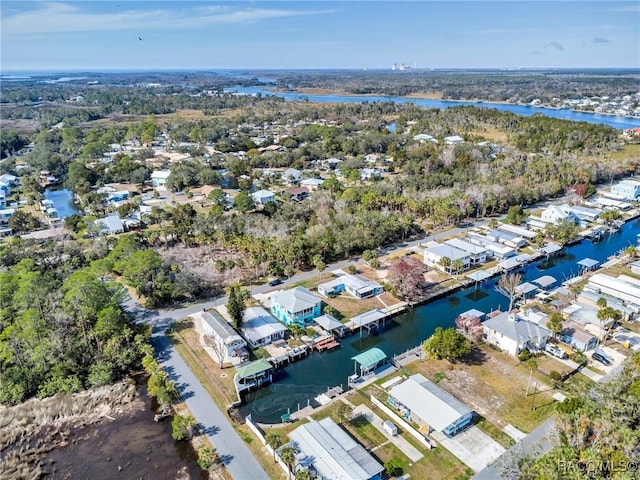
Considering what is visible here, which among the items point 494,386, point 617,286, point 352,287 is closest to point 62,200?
point 352,287

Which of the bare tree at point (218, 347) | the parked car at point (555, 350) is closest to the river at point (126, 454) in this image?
the bare tree at point (218, 347)

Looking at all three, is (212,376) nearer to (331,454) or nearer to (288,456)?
(288,456)

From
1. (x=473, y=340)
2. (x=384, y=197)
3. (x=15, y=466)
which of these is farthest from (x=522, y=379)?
(x=384, y=197)

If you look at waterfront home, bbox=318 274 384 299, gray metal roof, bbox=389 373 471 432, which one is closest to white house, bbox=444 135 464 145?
waterfront home, bbox=318 274 384 299

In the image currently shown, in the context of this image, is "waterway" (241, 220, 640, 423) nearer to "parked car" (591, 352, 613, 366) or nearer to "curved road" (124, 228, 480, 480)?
"curved road" (124, 228, 480, 480)

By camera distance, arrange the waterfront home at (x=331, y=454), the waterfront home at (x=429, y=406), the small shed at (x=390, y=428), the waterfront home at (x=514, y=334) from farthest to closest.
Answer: the waterfront home at (x=514, y=334)
the small shed at (x=390, y=428)
the waterfront home at (x=429, y=406)
the waterfront home at (x=331, y=454)

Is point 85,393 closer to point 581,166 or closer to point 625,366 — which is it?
point 625,366

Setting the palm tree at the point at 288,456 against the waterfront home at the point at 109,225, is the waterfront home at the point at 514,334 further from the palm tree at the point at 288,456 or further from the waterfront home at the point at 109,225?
the waterfront home at the point at 109,225
